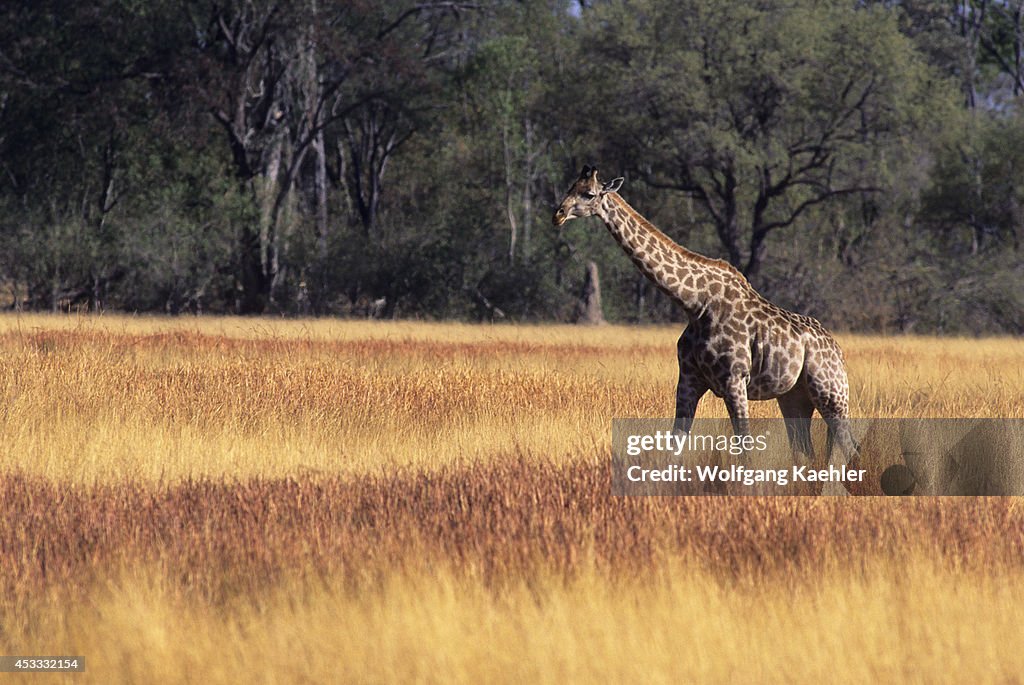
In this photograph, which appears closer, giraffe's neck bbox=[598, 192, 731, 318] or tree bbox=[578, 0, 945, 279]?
giraffe's neck bbox=[598, 192, 731, 318]

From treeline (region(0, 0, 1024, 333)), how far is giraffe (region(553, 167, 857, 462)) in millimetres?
26760

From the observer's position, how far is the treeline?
3638 cm

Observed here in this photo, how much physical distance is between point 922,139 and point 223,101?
60.4 ft

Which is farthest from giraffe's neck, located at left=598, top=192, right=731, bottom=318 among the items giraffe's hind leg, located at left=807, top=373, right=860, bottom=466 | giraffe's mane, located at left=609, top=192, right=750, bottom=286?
giraffe's hind leg, located at left=807, top=373, right=860, bottom=466

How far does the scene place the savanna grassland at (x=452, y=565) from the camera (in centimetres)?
551

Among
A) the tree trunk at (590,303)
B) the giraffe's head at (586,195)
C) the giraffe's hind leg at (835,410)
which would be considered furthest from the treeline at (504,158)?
the giraffe's head at (586,195)

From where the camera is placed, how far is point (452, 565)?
6637 millimetres

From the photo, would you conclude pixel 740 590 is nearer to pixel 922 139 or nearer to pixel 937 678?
pixel 937 678

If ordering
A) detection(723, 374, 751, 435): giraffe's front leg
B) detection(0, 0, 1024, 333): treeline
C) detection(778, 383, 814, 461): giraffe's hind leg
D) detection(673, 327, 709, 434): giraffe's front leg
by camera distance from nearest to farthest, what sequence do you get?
1. detection(723, 374, 751, 435): giraffe's front leg
2. detection(673, 327, 709, 434): giraffe's front leg
3. detection(778, 383, 814, 461): giraffe's hind leg
4. detection(0, 0, 1024, 333): treeline

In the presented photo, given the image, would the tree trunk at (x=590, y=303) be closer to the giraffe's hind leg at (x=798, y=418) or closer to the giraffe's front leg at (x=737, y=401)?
the giraffe's hind leg at (x=798, y=418)

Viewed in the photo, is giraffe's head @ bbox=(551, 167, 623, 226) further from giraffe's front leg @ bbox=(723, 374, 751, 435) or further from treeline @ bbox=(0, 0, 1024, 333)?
treeline @ bbox=(0, 0, 1024, 333)

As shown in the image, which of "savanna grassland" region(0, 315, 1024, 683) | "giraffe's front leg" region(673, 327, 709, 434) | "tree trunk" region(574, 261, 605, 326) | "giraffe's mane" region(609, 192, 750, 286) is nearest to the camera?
"savanna grassland" region(0, 315, 1024, 683)

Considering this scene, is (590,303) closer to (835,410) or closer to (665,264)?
(835,410)

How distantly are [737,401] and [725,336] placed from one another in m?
0.45
